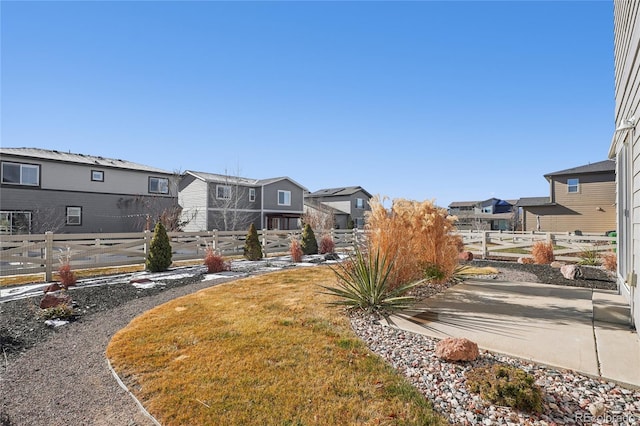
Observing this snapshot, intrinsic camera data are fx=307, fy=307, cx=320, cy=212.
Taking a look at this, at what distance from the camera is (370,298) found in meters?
5.10

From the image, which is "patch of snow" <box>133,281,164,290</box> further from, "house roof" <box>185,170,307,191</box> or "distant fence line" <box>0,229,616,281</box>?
"house roof" <box>185,170,307,191</box>

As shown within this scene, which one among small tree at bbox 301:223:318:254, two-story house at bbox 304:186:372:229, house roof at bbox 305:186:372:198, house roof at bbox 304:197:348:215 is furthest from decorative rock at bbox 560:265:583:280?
house roof at bbox 305:186:372:198

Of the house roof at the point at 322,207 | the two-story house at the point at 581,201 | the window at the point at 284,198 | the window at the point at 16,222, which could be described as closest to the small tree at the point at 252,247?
the window at the point at 16,222

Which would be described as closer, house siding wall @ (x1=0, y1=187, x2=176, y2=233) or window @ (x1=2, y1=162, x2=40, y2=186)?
window @ (x1=2, y1=162, x2=40, y2=186)

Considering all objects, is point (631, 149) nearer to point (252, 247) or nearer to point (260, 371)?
point (260, 371)

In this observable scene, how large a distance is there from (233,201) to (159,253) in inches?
612

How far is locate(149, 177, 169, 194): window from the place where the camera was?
73.2ft

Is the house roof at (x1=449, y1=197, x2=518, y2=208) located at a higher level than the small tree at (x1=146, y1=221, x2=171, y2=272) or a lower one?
higher

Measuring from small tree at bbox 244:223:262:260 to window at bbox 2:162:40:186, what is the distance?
14.1 metres

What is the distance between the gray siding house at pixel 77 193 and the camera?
1694cm

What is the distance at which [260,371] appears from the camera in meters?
3.17

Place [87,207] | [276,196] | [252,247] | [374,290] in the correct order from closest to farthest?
1. [374,290]
2. [252,247]
3. [87,207]
4. [276,196]

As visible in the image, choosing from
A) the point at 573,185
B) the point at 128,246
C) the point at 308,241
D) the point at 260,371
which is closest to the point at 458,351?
the point at 260,371

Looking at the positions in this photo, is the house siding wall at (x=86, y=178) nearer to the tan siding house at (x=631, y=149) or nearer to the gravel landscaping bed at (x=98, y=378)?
the gravel landscaping bed at (x=98, y=378)
